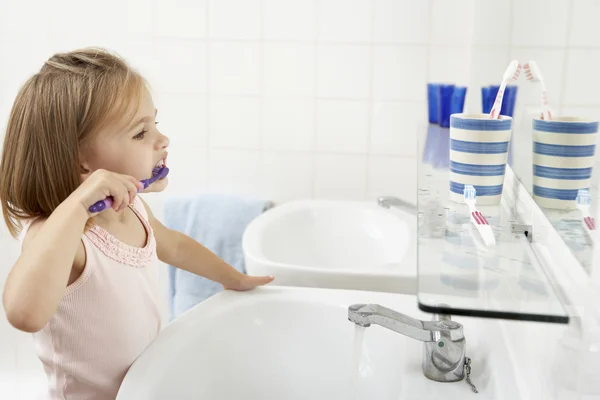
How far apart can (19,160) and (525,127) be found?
2.30 ft

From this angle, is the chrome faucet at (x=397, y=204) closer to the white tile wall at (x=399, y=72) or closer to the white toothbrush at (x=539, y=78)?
the white tile wall at (x=399, y=72)

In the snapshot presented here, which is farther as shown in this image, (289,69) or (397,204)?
(289,69)

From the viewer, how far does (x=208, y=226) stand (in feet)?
6.36

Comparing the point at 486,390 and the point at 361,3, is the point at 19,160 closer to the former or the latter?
the point at 486,390

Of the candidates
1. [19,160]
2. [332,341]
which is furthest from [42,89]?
[332,341]

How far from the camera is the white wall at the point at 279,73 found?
188 centimetres

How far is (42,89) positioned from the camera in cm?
104

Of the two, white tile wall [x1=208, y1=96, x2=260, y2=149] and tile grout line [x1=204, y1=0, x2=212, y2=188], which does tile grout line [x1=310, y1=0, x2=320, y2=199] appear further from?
tile grout line [x1=204, y1=0, x2=212, y2=188]

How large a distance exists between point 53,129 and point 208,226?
92 centimetres

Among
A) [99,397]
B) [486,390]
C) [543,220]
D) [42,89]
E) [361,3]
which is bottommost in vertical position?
[99,397]

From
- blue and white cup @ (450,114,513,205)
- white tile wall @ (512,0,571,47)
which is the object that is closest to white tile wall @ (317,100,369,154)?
white tile wall @ (512,0,571,47)

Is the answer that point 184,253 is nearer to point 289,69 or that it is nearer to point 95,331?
point 95,331

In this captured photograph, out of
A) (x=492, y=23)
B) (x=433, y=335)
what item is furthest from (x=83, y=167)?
(x=492, y=23)

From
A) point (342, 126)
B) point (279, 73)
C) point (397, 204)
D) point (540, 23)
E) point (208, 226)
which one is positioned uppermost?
point (540, 23)
